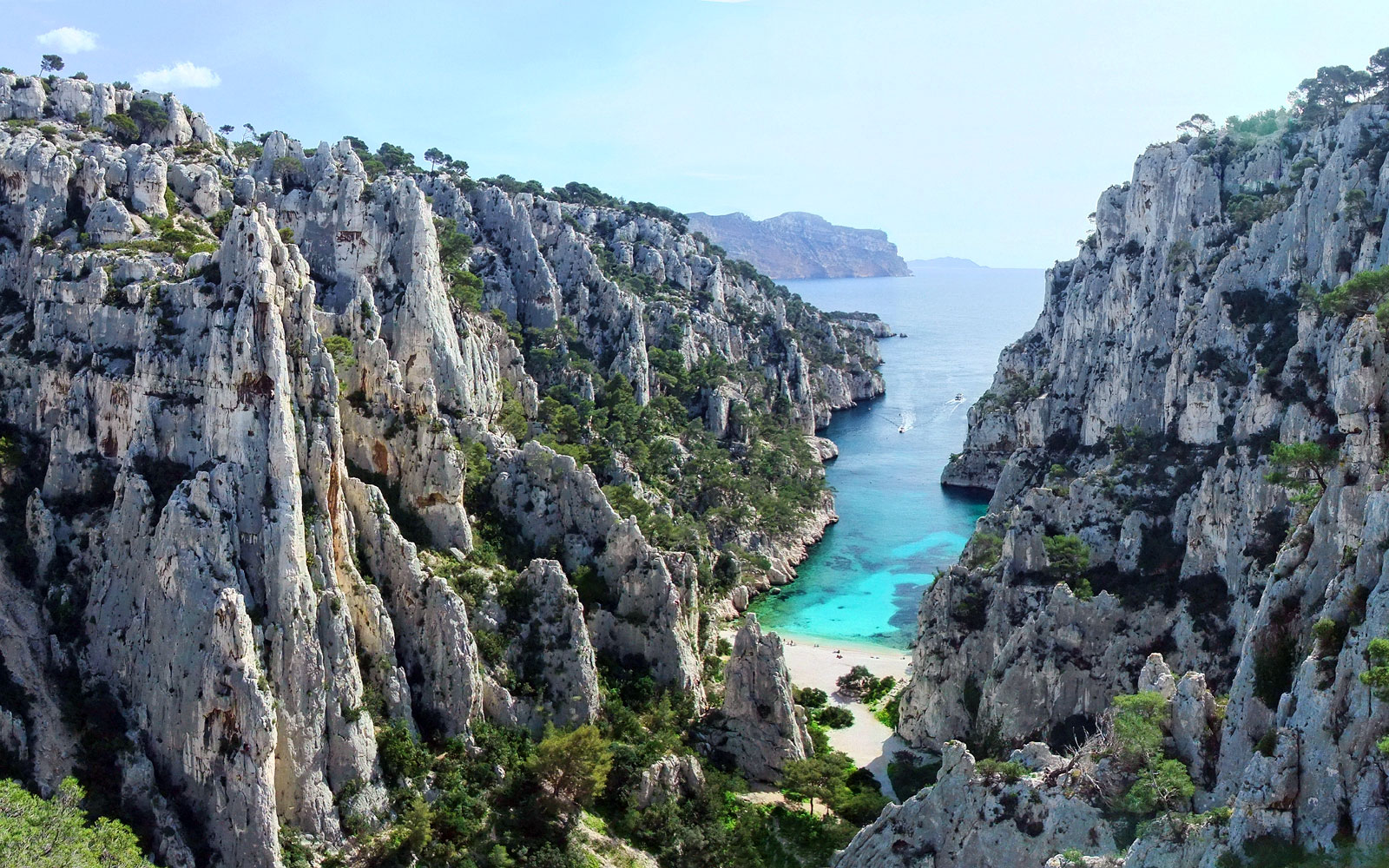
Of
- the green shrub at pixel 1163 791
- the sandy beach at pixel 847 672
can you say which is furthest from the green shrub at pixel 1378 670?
the sandy beach at pixel 847 672

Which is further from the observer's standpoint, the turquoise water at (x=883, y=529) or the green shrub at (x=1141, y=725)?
the turquoise water at (x=883, y=529)

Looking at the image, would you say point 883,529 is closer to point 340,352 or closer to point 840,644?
point 840,644

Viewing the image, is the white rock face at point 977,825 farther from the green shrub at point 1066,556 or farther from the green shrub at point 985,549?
the green shrub at point 985,549

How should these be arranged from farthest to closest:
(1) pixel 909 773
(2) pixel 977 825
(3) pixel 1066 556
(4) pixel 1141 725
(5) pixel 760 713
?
(3) pixel 1066 556 < (5) pixel 760 713 < (1) pixel 909 773 < (2) pixel 977 825 < (4) pixel 1141 725

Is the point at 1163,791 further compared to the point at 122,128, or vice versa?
the point at 122,128

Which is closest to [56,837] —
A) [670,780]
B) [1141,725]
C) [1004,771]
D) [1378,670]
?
[670,780]

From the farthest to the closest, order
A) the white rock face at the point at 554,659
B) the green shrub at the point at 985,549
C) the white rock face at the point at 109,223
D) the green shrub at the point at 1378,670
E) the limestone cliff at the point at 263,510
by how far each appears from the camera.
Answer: the green shrub at the point at 985,549
the white rock face at the point at 109,223
the white rock face at the point at 554,659
the limestone cliff at the point at 263,510
the green shrub at the point at 1378,670

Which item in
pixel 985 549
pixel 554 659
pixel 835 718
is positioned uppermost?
pixel 985 549

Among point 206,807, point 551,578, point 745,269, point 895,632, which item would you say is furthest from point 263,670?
point 745,269
